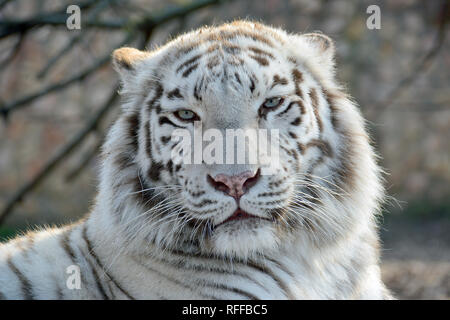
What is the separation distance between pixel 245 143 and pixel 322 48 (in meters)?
0.79

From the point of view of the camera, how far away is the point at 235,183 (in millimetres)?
2125

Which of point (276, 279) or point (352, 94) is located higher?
point (352, 94)

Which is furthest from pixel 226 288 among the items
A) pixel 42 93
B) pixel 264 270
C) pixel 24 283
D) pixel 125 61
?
pixel 42 93

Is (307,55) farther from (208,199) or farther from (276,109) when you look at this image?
(208,199)

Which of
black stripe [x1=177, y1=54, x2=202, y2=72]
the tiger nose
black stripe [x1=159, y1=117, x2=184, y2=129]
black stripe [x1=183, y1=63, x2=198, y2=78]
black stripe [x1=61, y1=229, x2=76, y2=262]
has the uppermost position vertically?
black stripe [x1=177, y1=54, x2=202, y2=72]

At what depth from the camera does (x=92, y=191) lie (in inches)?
287

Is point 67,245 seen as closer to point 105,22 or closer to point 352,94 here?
point 105,22

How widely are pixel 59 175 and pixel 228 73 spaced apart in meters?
5.42

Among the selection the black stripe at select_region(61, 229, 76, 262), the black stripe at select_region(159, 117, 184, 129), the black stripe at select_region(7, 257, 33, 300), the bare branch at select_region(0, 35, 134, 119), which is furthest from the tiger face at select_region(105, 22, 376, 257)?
the bare branch at select_region(0, 35, 134, 119)

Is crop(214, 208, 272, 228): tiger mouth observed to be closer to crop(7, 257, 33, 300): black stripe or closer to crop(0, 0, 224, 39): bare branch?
crop(7, 257, 33, 300): black stripe

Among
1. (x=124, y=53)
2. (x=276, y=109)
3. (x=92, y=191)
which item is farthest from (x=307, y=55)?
(x=92, y=191)

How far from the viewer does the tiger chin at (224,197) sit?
2.28 meters

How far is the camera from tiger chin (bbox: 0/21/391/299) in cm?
228

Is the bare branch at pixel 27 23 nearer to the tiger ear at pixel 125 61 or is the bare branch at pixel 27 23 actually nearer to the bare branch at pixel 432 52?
the tiger ear at pixel 125 61
